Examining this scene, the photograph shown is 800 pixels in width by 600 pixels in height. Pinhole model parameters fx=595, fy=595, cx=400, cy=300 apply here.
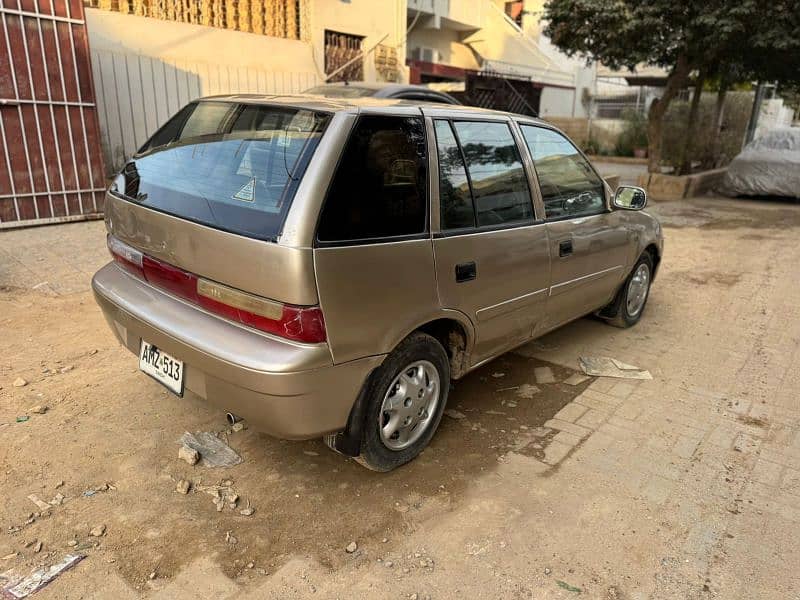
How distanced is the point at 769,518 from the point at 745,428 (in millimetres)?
925

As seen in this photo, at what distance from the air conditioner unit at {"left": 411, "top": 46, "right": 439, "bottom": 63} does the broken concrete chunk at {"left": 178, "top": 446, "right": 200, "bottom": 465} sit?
1810cm

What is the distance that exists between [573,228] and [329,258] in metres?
2.09

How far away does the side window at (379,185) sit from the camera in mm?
2445

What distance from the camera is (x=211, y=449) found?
3.13 metres

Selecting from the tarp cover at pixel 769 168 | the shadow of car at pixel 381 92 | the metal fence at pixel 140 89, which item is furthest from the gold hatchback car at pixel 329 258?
the tarp cover at pixel 769 168

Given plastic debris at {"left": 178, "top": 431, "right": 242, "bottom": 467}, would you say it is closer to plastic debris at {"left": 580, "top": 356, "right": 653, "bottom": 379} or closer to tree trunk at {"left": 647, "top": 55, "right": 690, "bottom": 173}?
plastic debris at {"left": 580, "top": 356, "right": 653, "bottom": 379}

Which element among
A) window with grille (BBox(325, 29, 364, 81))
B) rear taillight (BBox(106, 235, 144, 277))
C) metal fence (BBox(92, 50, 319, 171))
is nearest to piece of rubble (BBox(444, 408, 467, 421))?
rear taillight (BBox(106, 235, 144, 277))

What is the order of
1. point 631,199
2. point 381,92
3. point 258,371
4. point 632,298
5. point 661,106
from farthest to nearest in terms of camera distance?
point 661,106 → point 381,92 → point 632,298 → point 631,199 → point 258,371

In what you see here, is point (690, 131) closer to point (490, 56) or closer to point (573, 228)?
point (490, 56)

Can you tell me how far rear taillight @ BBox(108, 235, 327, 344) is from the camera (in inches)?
92.5

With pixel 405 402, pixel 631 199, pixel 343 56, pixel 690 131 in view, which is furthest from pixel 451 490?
pixel 690 131

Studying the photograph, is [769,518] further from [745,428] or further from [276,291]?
[276,291]

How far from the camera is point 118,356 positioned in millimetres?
4168

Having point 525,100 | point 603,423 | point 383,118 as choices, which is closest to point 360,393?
point 383,118
